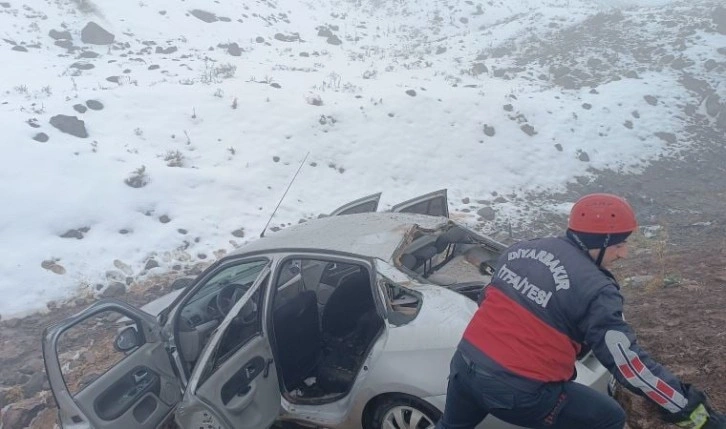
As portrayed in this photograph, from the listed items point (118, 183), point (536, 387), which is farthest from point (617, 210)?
point (118, 183)

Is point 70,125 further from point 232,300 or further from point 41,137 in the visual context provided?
point 232,300

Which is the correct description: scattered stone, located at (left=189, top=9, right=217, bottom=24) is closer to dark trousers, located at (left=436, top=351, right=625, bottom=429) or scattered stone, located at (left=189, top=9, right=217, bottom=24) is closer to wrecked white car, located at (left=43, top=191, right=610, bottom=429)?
wrecked white car, located at (left=43, top=191, right=610, bottom=429)

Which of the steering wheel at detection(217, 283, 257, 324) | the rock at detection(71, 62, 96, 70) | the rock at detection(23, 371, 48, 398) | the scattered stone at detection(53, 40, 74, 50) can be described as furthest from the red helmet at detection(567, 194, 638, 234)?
the scattered stone at detection(53, 40, 74, 50)

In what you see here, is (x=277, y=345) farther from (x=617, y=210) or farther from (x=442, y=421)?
(x=617, y=210)

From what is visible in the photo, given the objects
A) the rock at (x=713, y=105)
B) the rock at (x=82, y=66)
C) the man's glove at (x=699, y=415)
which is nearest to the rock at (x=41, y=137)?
the rock at (x=82, y=66)

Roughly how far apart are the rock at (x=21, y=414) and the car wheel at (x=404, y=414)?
328 cm

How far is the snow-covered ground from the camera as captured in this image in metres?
8.22

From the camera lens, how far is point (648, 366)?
212cm

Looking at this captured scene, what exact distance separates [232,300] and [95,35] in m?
13.8

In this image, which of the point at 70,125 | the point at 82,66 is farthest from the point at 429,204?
the point at 82,66

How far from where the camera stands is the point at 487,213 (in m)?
9.22

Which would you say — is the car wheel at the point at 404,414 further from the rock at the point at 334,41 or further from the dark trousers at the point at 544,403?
the rock at the point at 334,41

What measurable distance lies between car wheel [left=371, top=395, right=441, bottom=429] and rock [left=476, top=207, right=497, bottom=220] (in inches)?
245

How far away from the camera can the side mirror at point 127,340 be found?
3578mm
